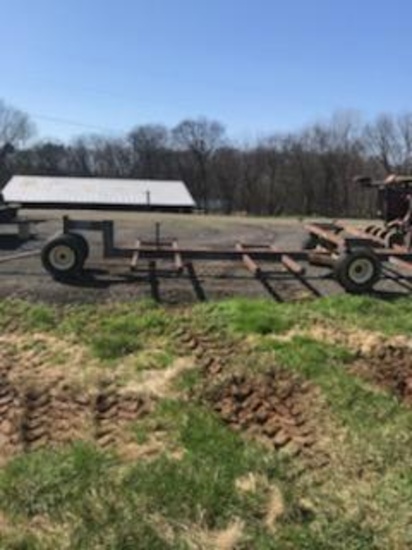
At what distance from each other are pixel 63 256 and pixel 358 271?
12.9ft

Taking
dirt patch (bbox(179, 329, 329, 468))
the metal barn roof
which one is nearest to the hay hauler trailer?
dirt patch (bbox(179, 329, 329, 468))

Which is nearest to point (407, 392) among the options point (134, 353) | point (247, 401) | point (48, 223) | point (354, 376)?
point (354, 376)

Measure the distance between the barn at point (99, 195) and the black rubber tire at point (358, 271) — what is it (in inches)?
1699

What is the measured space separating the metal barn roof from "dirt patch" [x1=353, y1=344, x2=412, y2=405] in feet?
156

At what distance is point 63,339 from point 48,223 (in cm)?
1442

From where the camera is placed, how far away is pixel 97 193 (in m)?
58.2

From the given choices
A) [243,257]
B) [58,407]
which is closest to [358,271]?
[243,257]

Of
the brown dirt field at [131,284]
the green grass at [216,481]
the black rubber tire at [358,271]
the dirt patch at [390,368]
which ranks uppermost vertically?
the black rubber tire at [358,271]

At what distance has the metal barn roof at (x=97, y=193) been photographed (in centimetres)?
5606

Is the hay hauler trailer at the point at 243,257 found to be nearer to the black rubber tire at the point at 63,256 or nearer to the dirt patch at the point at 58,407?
the black rubber tire at the point at 63,256

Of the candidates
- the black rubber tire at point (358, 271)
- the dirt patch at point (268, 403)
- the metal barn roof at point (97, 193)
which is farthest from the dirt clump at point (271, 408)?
the metal barn roof at point (97, 193)

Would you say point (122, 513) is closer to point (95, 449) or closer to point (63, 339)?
point (95, 449)

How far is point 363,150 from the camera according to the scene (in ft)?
242

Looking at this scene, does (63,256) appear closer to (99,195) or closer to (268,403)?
(268,403)
